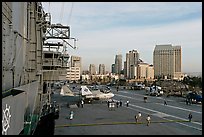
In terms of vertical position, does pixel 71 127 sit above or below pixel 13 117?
below

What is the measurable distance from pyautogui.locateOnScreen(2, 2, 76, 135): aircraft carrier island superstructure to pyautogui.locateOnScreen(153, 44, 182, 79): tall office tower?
102m

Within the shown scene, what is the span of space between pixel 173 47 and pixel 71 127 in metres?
107

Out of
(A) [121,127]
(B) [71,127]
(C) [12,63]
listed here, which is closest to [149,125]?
(A) [121,127]

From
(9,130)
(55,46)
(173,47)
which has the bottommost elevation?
(9,130)

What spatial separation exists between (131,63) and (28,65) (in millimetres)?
136499

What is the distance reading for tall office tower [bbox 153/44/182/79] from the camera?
122 m

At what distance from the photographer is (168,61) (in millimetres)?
122250

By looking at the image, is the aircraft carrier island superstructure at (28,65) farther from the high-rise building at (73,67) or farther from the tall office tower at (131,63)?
the tall office tower at (131,63)

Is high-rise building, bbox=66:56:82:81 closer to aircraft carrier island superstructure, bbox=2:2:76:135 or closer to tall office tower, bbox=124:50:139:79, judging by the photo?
aircraft carrier island superstructure, bbox=2:2:76:135

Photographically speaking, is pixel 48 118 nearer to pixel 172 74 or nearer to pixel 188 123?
pixel 188 123

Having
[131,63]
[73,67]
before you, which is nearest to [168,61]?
[131,63]

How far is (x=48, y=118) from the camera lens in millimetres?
21500

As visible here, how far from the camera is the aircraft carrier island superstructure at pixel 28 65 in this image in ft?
20.6

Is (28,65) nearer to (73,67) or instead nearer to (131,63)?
(73,67)
